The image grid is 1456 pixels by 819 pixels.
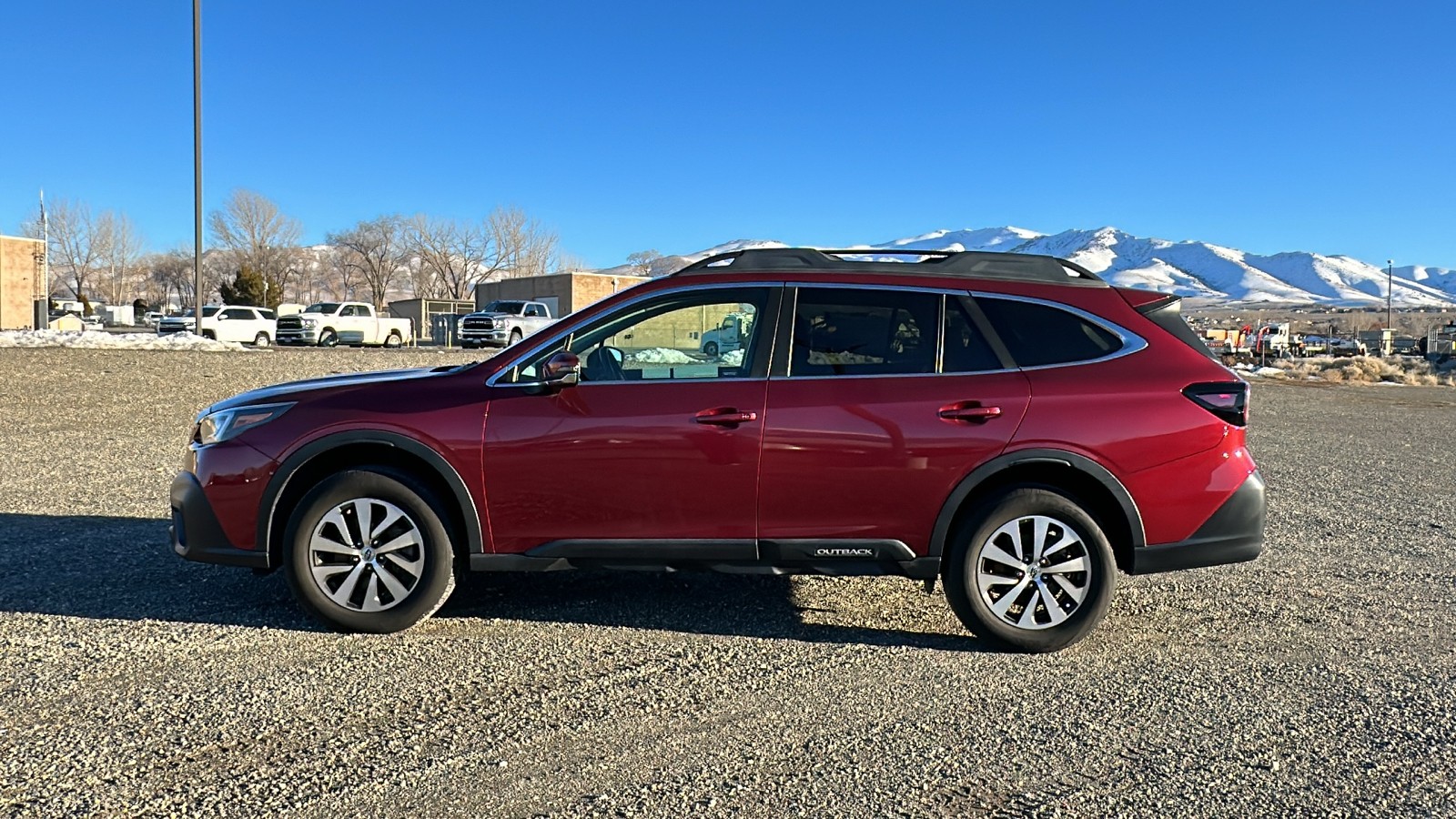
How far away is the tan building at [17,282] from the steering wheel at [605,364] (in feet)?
179

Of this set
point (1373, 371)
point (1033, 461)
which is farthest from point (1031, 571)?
point (1373, 371)

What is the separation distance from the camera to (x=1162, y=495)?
4.50 metres

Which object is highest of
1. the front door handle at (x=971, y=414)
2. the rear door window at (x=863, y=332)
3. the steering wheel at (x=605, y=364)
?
the rear door window at (x=863, y=332)

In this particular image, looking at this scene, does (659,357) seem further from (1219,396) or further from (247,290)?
(247,290)

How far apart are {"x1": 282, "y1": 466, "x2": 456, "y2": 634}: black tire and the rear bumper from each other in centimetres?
327

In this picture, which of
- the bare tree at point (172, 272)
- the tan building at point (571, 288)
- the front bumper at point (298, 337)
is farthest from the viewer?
the bare tree at point (172, 272)

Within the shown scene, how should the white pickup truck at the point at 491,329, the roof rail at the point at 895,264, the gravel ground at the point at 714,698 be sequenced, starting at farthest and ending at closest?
the white pickup truck at the point at 491,329 < the roof rail at the point at 895,264 < the gravel ground at the point at 714,698

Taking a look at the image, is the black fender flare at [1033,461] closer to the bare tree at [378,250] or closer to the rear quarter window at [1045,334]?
the rear quarter window at [1045,334]

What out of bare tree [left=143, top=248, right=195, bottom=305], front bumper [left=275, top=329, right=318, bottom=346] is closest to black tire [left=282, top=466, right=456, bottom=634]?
front bumper [left=275, top=329, right=318, bottom=346]

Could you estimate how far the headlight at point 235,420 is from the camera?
475cm

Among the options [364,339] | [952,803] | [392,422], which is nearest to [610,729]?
[952,803]

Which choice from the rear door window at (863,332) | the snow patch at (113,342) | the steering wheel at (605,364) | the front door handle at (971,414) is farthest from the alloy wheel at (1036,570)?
the snow patch at (113,342)

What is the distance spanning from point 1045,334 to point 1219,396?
805 mm

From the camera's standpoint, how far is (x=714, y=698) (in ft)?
13.0
